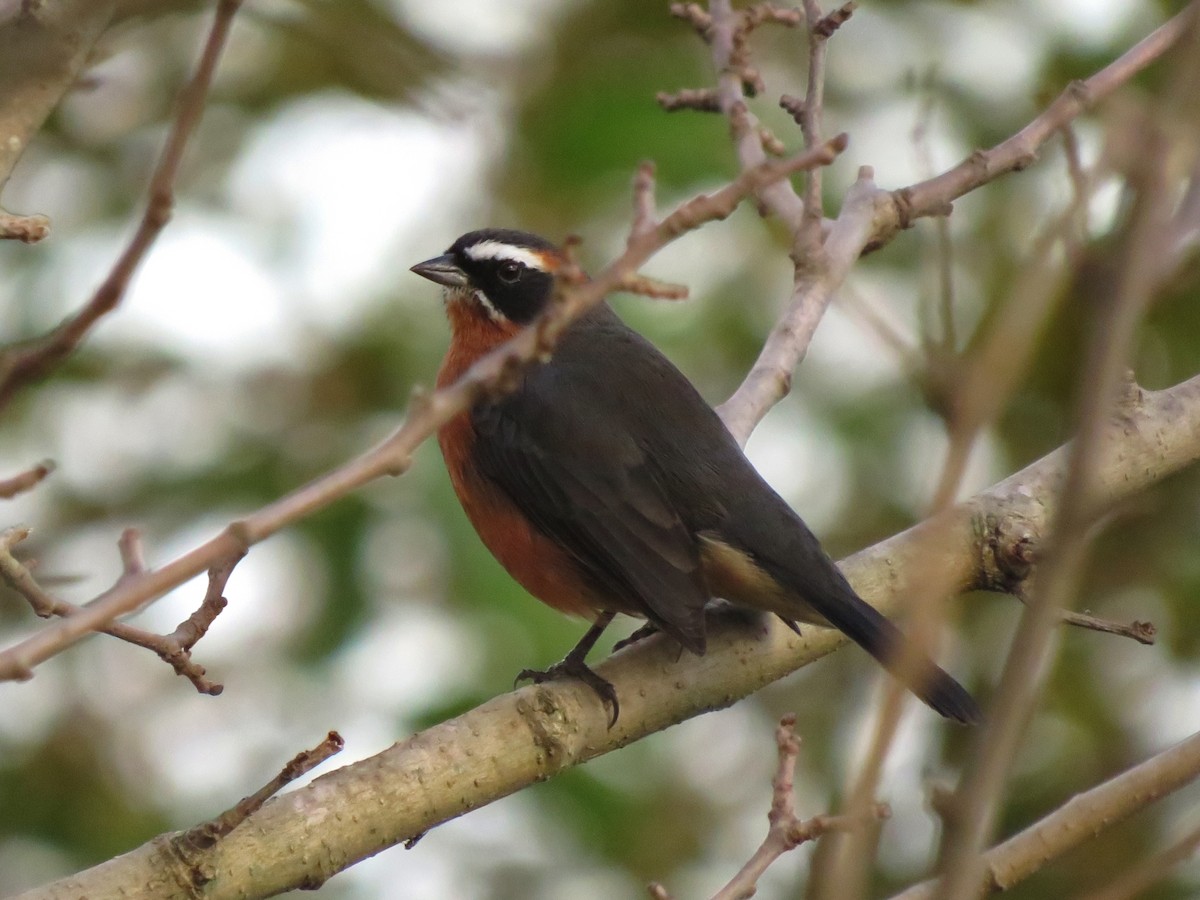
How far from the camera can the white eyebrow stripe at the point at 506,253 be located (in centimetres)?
598

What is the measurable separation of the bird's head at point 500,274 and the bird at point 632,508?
0.69 feet

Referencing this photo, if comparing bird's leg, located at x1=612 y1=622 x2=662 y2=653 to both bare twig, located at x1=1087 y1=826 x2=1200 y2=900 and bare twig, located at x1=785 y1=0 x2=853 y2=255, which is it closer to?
bare twig, located at x1=785 y1=0 x2=853 y2=255

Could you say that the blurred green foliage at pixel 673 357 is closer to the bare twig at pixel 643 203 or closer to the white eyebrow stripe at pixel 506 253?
the white eyebrow stripe at pixel 506 253

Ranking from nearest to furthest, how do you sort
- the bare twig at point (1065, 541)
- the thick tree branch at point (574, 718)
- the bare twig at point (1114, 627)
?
the bare twig at point (1065, 541) → the thick tree branch at point (574, 718) → the bare twig at point (1114, 627)

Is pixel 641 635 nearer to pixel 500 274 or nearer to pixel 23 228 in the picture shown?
pixel 500 274

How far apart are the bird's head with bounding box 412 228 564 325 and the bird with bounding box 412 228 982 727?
0.69 ft

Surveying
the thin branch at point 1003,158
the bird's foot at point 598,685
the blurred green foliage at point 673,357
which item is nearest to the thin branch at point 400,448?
the thin branch at point 1003,158

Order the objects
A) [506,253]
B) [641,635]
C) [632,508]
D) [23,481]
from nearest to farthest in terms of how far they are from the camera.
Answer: [23,481]
[641,635]
[632,508]
[506,253]

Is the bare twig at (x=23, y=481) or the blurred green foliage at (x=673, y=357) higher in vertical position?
the blurred green foliage at (x=673, y=357)

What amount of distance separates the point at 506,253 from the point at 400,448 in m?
3.93

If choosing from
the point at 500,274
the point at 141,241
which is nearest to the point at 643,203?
the point at 141,241

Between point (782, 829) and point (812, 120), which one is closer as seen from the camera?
point (782, 829)

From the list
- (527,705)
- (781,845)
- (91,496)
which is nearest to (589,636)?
(527,705)

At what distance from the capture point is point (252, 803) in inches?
120
